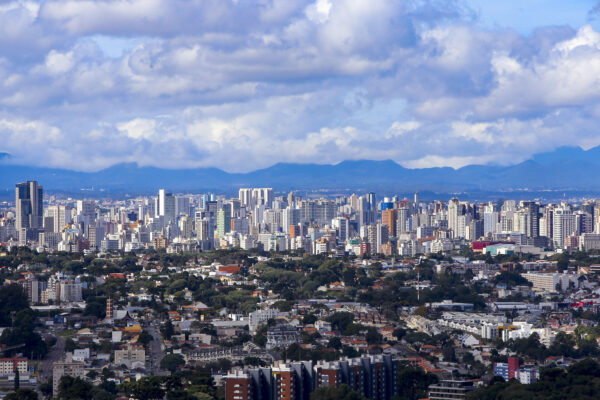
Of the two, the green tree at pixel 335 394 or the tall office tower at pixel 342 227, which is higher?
the tall office tower at pixel 342 227

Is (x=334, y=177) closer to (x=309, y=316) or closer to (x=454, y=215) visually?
(x=454, y=215)

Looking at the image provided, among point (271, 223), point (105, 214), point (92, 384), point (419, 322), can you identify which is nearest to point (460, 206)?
point (271, 223)

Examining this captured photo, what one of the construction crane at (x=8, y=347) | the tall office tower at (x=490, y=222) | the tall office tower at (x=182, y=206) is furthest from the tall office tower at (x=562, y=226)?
the construction crane at (x=8, y=347)

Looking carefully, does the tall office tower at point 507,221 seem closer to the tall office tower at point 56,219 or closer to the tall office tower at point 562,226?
the tall office tower at point 562,226

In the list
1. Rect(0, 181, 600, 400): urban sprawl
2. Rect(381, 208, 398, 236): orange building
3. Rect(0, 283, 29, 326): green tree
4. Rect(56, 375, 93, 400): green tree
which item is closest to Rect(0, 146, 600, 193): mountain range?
Rect(381, 208, 398, 236): orange building

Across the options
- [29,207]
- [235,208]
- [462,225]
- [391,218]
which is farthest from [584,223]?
[29,207]

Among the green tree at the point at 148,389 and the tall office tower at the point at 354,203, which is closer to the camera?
the green tree at the point at 148,389
